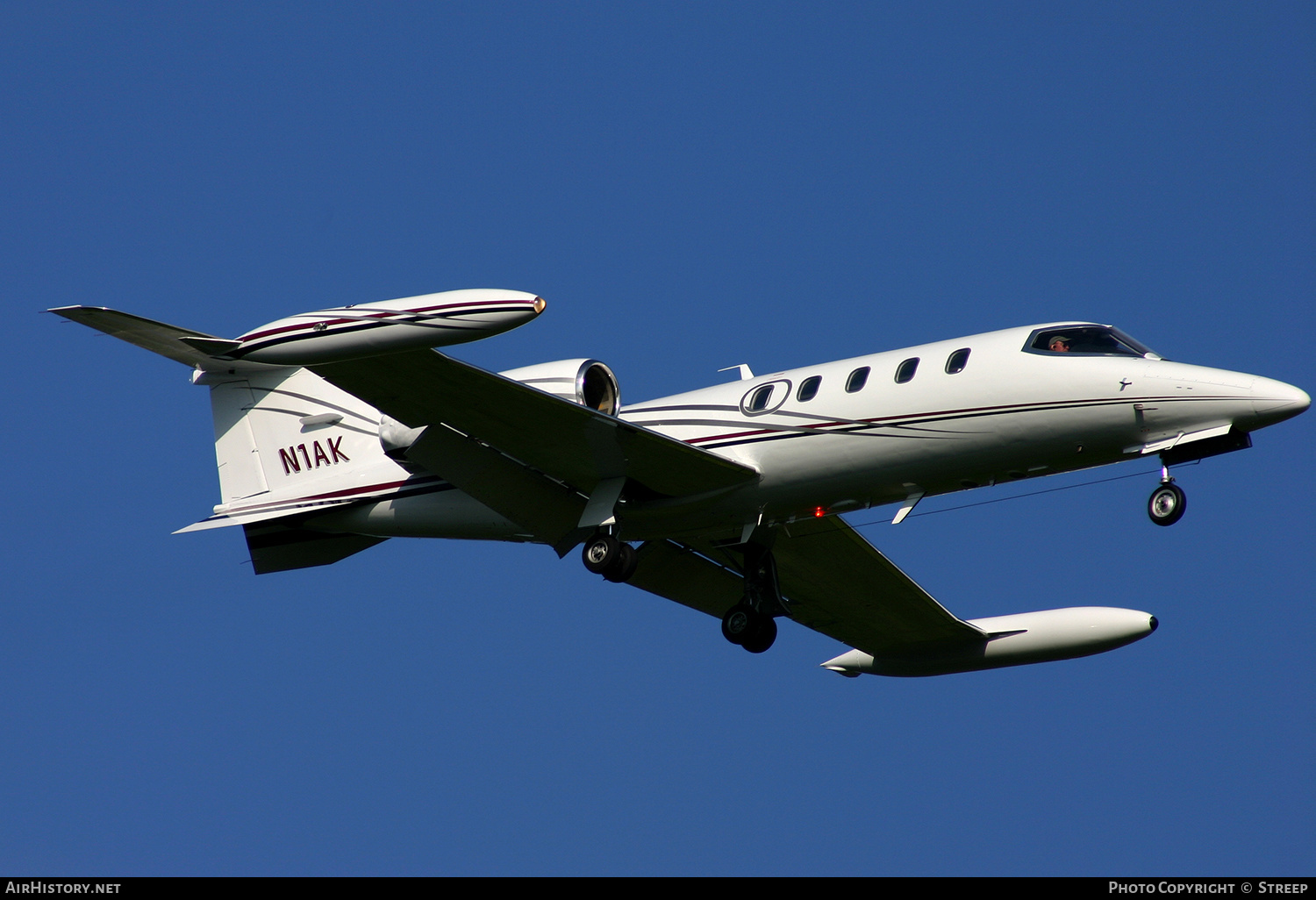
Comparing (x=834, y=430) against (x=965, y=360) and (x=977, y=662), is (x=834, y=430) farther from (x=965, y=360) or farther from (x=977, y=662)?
(x=977, y=662)

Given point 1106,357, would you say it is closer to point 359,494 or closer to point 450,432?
point 450,432

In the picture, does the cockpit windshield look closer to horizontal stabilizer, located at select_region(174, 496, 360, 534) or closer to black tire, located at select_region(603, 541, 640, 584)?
black tire, located at select_region(603, 541, 640, 584)

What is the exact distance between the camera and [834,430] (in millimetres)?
19031

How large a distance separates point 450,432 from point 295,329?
406 centimetres

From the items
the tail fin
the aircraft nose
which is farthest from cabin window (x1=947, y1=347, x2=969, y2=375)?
the tail fin

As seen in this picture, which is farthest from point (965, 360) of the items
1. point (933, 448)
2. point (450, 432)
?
point (450, 432)

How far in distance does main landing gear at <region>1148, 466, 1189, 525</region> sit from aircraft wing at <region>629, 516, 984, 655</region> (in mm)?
5456

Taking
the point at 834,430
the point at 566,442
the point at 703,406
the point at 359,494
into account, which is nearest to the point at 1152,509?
the point at 834,430

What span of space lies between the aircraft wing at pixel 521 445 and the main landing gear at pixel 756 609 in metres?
2.50
